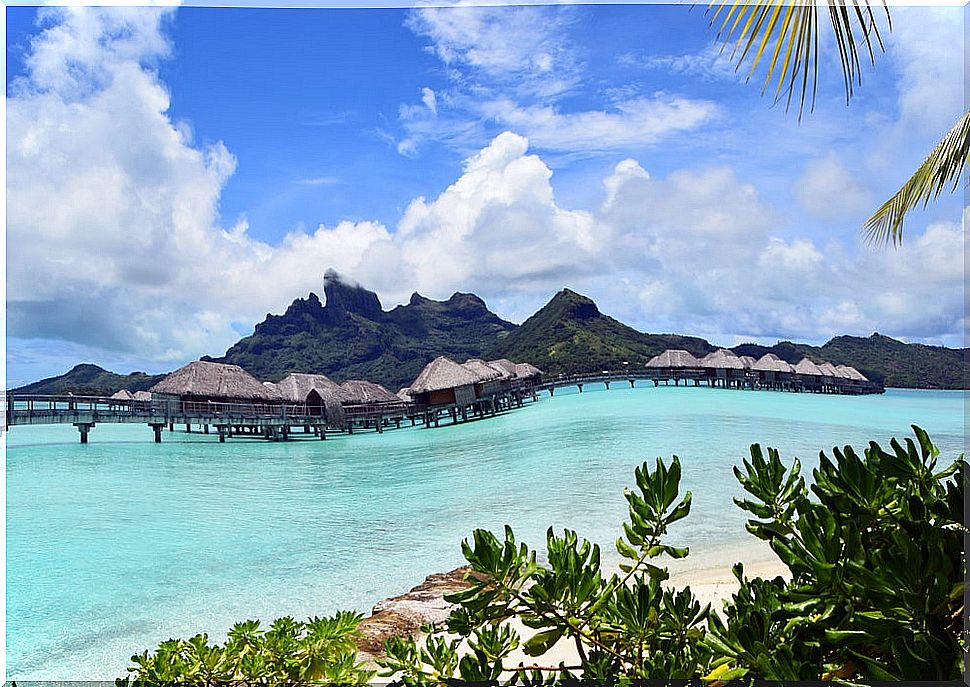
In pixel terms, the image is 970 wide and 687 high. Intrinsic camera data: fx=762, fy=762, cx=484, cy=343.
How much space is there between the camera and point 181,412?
35.8 ft

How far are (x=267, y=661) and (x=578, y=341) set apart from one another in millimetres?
9690

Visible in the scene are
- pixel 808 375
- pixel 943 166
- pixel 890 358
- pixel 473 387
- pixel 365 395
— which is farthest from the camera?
pixel 365 395

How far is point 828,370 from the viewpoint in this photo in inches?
411

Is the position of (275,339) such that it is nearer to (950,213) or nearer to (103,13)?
(103,13)

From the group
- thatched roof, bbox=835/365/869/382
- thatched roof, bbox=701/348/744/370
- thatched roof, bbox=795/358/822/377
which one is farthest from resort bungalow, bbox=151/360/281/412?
thatched roof, bbox=835/365/869/382

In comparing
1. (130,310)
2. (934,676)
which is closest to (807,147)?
(130,310)

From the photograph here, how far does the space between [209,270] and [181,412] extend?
2475 mm

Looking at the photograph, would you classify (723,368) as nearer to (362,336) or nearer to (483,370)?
(483,370)

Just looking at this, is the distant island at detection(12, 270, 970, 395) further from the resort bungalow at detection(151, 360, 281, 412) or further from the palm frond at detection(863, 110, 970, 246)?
the palm frond at detection(863, 110, 970, 246)

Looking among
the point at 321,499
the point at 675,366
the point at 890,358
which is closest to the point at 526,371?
the point at 675,366

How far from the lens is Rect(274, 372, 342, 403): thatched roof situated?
11.7 metres

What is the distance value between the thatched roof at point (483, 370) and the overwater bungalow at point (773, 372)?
145 inches

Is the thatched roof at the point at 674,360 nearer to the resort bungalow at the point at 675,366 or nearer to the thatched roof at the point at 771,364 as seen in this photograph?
the resort bungalow at the point at 675,366

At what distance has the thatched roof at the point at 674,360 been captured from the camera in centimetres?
1066
